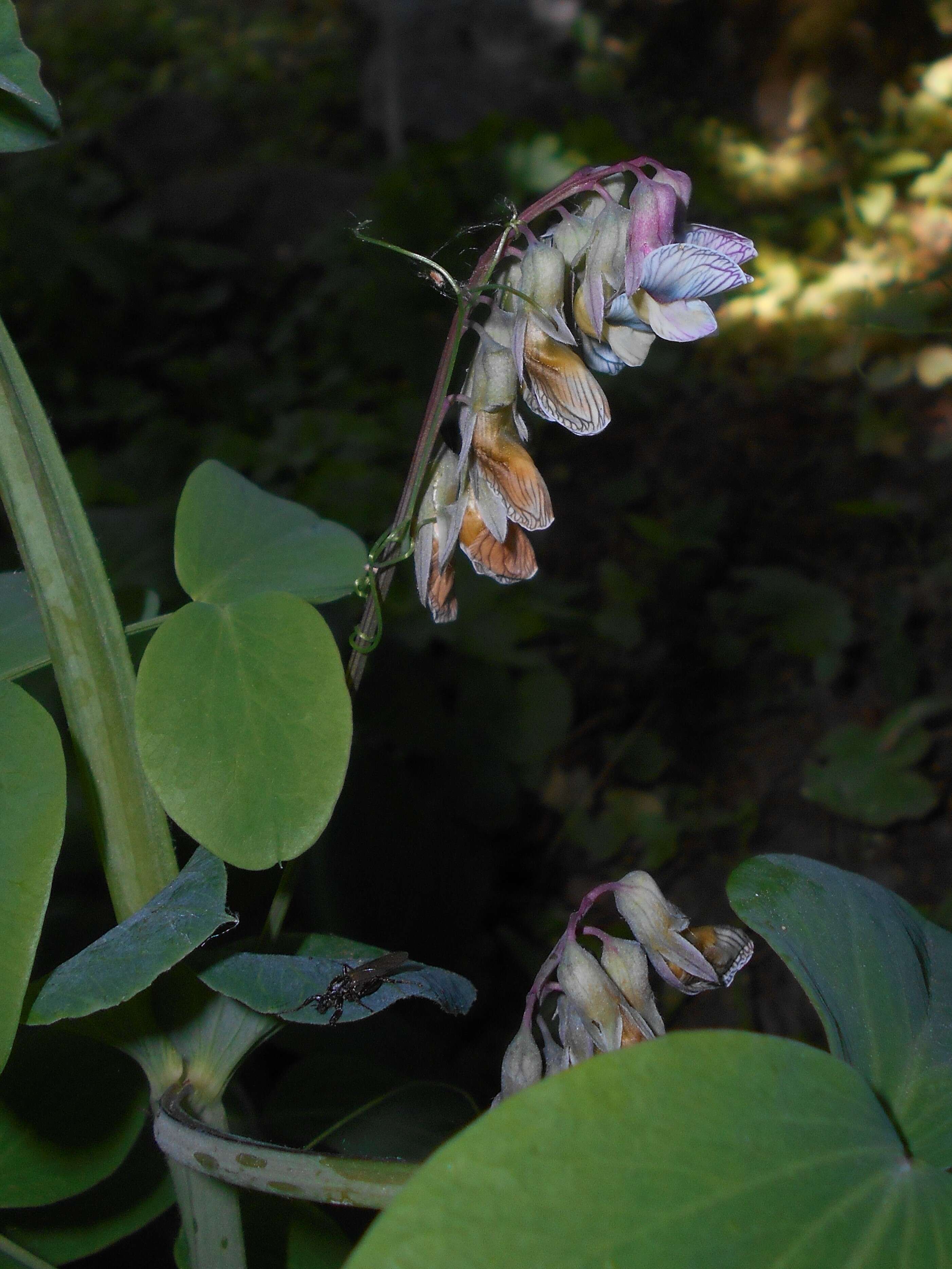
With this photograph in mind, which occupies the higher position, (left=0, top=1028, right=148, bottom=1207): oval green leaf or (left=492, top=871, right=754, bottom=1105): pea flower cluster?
(left=492, top=871, right=754, bottom=1105): pea flower cluster

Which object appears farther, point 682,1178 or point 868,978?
Answer: point 868,978

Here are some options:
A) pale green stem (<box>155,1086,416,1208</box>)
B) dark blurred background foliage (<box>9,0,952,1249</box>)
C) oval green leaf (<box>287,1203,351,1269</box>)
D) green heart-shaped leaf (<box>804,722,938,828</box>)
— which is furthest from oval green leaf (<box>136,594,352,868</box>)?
green heart-shaped leaf (<box>804,722,938,828</box>)

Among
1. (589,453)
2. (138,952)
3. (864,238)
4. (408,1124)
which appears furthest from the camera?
(864,238)

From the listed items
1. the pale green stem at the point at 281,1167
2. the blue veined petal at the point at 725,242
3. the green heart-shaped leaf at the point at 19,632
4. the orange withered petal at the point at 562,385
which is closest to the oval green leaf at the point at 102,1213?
the pale green stem at the point at 281,1167

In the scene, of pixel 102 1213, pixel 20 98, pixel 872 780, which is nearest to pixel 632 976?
pixel 102 1213

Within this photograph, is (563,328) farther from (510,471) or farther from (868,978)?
(868,978)

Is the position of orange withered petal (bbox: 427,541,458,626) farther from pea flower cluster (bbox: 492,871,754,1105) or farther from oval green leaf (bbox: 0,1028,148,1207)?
oval green leaf (bbox: 0,1028,148,1207)

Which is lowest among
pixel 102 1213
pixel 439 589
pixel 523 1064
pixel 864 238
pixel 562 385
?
pixel 102 1213
